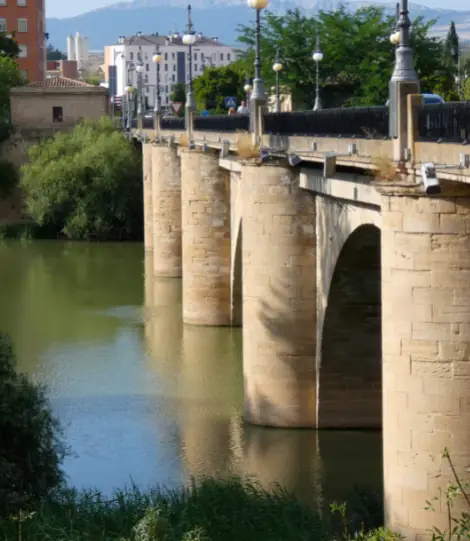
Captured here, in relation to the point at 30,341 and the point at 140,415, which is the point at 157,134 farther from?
the point at 140,415

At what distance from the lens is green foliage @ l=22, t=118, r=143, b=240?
53.6m

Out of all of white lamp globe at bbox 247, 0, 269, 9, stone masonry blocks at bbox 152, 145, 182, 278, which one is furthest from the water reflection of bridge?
stone masonry blocks at bbox 152, 145, 182, 278

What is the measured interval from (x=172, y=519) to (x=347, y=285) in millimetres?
6883

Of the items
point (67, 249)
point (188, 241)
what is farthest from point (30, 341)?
point (67, 249)

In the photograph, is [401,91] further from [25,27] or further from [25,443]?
[25,27]

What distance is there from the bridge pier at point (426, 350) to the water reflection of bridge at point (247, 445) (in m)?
3.77

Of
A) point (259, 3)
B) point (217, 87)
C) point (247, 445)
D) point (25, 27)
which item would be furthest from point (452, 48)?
point (247, 445)

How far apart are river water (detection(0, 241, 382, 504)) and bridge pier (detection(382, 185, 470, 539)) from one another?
388 centimetres

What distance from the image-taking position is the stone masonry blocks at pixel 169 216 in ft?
138

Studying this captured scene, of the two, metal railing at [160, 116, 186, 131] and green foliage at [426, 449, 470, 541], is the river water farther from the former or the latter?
metal railing at [160, 116, 186, 131]

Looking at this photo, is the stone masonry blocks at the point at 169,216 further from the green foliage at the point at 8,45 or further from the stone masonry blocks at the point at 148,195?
the green foliage at the point at 8,45

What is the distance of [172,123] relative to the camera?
4538 centimetres

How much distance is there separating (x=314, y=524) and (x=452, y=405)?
225cm

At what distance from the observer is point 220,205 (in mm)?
32656
